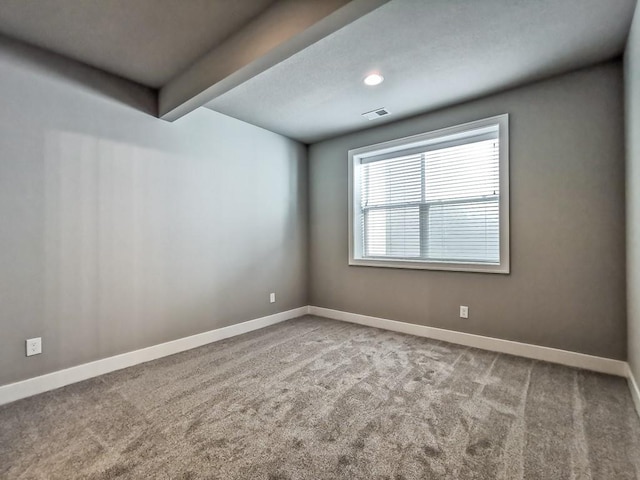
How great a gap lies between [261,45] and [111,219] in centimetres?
189

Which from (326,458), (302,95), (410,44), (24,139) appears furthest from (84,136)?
(326,458)

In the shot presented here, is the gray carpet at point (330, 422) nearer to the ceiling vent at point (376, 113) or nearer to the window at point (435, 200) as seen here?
the window at point (435, 200)

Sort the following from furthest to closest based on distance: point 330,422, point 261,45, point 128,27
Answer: point 128,27, point 261,45, point 330,422

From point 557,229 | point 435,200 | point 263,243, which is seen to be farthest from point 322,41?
point 557,229

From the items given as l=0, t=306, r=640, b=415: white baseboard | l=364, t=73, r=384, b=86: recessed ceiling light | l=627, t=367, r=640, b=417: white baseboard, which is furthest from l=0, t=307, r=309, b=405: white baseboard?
l=627, t=367, r=640, b=417: white baseboard

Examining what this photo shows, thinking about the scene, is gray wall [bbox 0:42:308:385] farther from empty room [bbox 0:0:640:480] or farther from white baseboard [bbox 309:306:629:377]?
white baseboard [bbox 309:306:629:377]

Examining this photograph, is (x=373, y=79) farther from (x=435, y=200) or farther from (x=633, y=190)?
(x=633, y=190)

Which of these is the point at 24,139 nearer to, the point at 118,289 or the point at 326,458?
the point at 118,289

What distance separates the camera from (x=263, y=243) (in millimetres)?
3984

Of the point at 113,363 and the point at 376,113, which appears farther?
the point at 376,113

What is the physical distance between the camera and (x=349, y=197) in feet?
13.8

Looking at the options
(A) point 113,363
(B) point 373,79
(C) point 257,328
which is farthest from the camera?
(C) point 257,328

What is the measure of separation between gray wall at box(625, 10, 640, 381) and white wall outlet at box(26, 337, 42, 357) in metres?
4.11

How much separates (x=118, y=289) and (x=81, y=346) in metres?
0.50
